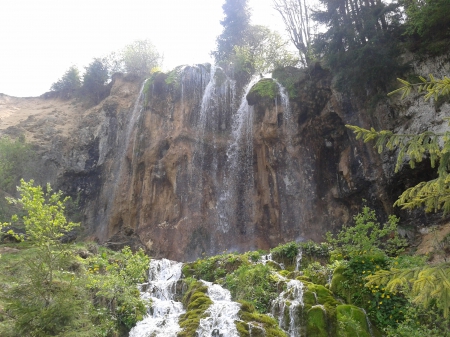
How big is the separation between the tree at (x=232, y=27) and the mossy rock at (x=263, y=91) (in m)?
10.8

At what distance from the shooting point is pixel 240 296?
11.6m

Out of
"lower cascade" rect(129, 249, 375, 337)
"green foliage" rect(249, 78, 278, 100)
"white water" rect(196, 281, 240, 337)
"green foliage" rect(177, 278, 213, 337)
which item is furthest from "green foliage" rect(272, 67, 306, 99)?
"white water" rect(196, 281, 240, 337)

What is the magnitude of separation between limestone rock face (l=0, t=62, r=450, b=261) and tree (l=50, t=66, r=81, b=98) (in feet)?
32.4

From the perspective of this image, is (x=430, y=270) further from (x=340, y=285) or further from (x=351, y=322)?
(x=340, y=285)

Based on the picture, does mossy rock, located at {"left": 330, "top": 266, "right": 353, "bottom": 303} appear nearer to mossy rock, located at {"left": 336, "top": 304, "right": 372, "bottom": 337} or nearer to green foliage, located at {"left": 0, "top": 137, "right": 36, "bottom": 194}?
mossy rock, located at {"left": 336, "top": 304, "right": 372, "bottom": 337}

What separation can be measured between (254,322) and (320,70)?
1810 centimetres

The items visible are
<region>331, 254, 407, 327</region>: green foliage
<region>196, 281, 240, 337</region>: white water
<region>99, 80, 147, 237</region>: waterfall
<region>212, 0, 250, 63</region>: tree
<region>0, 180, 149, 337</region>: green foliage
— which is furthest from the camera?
<region>212, 0, 250, 63</region>: tree

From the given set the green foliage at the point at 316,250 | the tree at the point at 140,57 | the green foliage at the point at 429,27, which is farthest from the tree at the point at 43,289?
the tree at the point at 140,57

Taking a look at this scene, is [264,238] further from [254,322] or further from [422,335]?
[422,335]

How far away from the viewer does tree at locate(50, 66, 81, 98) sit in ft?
123

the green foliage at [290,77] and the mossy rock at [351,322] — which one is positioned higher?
the green foliage at [290,77]

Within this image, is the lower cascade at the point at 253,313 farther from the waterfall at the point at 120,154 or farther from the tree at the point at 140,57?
the tree at the point at 140,57

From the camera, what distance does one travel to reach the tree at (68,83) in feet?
123

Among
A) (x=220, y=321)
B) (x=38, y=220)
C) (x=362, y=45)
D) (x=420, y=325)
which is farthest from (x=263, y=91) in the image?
(x=38, y=220)
